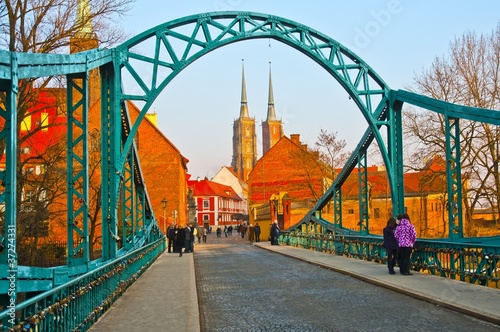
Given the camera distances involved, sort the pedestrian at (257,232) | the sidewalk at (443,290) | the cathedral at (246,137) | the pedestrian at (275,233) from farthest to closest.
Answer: the cathedral at (246,137)
the pedestrian at (257,232)
the pedestrian at (275,233)
the sidewalk at (443,290)

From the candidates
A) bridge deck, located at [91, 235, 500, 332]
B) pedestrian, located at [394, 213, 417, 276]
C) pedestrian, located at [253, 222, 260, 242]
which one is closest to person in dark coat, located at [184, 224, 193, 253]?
bridge deck, located at [91, 235, 500, 332]

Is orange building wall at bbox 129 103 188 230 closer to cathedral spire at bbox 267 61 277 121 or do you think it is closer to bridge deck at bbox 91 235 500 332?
bridge deck at bbox 91 235 500 332

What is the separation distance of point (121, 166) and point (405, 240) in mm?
7524

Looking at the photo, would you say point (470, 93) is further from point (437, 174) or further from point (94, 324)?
point (94, 324)

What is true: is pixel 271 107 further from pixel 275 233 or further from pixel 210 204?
pixel 275 233

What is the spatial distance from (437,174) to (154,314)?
27.8 meters

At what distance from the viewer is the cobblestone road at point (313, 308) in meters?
9.45

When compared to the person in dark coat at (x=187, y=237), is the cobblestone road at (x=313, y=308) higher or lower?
lower

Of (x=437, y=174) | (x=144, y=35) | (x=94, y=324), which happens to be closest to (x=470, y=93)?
(x=437, y=174)

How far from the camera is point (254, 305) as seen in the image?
12.0 metres

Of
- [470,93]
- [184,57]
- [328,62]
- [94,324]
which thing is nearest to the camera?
[94,324]

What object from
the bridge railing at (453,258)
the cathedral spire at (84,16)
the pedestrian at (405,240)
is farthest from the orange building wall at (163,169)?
the pedestrian at (405,240)

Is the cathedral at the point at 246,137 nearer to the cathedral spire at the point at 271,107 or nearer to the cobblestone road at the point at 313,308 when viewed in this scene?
the cathedral spire at the point at 271,107

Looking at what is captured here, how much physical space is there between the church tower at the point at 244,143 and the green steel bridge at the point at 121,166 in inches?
6253
